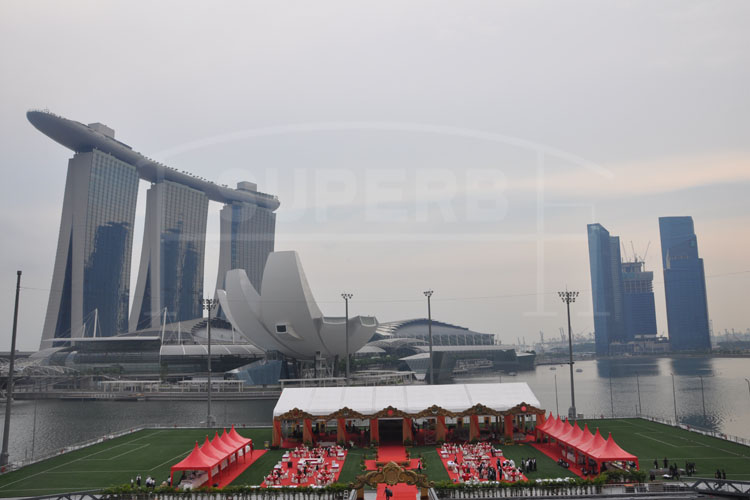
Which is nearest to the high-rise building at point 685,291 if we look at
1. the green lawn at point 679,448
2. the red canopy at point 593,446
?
the green lawn at point 679,448

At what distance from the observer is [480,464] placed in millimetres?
17219

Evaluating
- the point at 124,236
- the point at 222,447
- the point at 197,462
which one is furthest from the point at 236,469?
the point at 124,236

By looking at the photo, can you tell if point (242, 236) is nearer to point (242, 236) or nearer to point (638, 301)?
point (242, 236)

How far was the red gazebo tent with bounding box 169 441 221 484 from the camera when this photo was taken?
16.0 m

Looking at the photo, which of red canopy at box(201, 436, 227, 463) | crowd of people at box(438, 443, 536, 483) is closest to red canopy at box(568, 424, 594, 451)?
crowd of people at box(438, 443, 536, 483)

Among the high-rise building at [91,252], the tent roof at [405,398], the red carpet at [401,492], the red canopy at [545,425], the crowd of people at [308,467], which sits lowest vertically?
the crowd of people at [308,467]

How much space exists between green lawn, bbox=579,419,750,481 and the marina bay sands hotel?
207 ft

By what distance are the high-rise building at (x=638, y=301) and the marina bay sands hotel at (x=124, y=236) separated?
156 feet

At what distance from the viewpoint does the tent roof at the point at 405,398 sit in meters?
21.8

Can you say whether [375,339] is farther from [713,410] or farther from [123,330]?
[713,410]

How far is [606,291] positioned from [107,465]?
178 feet

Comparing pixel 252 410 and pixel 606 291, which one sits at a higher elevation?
pixel 606 291

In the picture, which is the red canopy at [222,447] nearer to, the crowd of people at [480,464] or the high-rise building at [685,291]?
the crowd of people at [480,464]

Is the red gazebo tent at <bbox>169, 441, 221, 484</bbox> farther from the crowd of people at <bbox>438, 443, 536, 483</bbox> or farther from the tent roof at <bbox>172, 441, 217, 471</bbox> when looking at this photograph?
the crowd of people at <bbox>438, 443, 536, 483</bbox>
